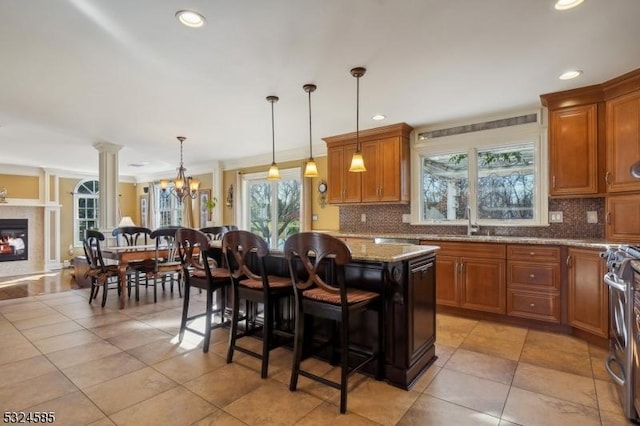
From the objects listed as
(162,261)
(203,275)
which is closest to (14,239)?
(162,261)

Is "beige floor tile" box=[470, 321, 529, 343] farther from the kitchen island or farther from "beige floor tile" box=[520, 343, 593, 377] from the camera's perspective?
the kitchen island

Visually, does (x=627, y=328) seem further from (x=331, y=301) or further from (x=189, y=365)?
(x=189, y=365)

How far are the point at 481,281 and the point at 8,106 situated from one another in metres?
5.58

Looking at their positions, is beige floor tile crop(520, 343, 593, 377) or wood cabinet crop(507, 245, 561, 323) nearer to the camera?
beige floor tile crop(520, 343, 593, 377)

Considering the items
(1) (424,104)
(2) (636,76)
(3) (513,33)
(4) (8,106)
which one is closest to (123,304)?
(4) (8,106)

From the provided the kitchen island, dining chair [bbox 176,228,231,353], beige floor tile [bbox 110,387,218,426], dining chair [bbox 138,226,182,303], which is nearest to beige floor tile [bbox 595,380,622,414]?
the kitchen island

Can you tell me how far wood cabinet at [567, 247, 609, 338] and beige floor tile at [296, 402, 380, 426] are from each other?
2376mm

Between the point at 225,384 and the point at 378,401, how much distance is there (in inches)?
40.3

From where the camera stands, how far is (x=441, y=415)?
193 cm

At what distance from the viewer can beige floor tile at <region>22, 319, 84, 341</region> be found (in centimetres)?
318

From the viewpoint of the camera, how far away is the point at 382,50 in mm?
2547

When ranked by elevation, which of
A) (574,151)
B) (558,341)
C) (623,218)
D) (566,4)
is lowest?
(558,341)

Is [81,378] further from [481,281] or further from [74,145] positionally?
[74,145]

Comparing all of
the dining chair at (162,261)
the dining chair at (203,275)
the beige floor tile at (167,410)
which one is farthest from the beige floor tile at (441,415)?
the dining chair at (162,261)
